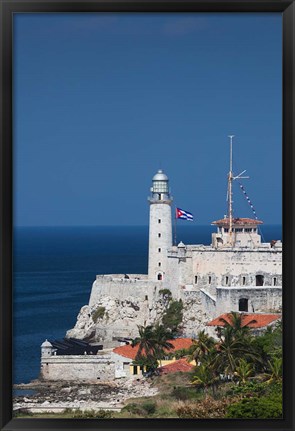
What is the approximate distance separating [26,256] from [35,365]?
734 inches

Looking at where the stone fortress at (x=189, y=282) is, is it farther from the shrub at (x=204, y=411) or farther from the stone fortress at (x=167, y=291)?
the shrub at (x=204, y=411)

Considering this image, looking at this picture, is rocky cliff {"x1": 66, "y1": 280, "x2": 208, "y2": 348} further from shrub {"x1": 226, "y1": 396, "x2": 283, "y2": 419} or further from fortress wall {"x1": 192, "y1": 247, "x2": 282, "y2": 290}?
shrub {"x1": 226, "y1": 396, "x2": 283, "y2": 419}

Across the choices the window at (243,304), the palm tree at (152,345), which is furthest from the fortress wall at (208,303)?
the palm tree at (152,345)

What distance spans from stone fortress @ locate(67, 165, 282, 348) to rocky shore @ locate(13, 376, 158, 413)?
1.50 meters

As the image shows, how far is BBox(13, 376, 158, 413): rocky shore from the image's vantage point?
10031 millimetres

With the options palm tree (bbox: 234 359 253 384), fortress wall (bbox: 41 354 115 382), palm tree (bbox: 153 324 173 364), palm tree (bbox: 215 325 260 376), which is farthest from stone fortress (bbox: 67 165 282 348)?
palm tree (bbox: 234 359 253 384)

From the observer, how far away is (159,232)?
14.6 metres

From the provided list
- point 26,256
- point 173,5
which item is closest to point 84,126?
point 26,256

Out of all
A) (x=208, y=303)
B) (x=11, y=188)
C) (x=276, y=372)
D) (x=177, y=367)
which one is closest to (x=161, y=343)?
(x=177, y=367)

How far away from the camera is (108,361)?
40.2 feet

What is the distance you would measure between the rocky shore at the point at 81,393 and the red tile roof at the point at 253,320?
1.23 meters

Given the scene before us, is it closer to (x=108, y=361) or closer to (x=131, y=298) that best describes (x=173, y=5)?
(x=108, y=361)

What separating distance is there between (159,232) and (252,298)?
330cm

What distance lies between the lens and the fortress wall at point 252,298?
38.2 ft
